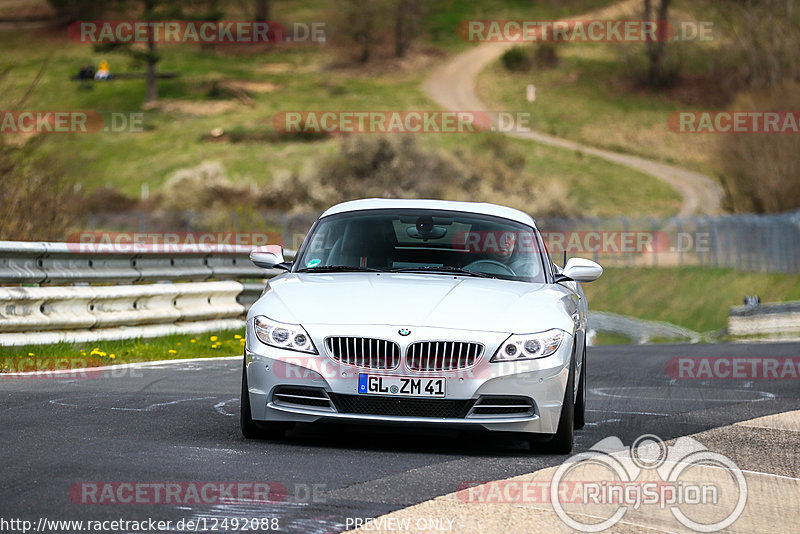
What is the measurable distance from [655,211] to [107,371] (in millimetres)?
62248

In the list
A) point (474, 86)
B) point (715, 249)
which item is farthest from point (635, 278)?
point (474, 86)

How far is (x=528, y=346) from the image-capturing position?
7.72 metres

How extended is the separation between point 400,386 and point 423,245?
193cm

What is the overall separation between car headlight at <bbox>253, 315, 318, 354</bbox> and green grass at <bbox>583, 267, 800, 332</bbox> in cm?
3055

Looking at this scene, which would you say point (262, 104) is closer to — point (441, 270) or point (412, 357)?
point (441, 270)

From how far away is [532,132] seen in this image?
92000 millimetres

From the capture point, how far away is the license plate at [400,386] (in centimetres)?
754

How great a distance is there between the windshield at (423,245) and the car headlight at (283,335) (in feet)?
3.79

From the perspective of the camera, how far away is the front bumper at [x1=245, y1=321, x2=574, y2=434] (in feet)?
24.8

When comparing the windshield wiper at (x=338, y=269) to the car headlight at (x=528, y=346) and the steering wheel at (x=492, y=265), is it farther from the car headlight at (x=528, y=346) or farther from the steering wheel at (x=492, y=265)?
the car headlight at (x=528, y=346)

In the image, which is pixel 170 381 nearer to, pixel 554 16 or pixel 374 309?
pixel 374 309

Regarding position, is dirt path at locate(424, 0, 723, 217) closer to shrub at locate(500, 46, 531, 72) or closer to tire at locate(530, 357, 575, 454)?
shrub at locate(500, 46, 531, 72)

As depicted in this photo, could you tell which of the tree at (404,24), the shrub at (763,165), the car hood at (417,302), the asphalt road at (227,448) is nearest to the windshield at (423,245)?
the car hood at (417,302)

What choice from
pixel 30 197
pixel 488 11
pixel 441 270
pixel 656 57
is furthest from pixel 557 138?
pixel 441 270
